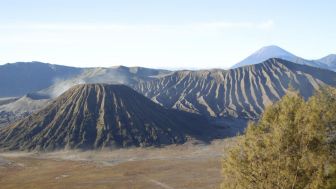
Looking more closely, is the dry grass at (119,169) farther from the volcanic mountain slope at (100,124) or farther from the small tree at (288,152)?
the small tree at (288,152)

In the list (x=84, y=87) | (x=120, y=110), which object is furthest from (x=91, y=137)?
(x=84, y=87)

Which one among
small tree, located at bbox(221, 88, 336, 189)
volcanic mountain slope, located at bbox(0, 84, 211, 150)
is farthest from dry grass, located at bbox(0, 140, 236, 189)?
small tree, located at bbox(221, 88, 336, 189)

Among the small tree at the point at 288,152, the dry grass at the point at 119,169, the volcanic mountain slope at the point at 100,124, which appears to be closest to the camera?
the small tree at the point at 288,152

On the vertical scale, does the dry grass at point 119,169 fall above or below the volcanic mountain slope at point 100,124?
below

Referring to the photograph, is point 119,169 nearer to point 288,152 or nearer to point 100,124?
point 100,124

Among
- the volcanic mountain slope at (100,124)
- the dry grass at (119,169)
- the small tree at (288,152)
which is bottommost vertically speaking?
the dry grass at (119,169)

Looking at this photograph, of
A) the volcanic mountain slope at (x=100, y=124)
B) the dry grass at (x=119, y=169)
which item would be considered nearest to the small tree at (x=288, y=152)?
the dry grass at (x=119, y=169)

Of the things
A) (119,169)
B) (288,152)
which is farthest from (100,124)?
(288,152)

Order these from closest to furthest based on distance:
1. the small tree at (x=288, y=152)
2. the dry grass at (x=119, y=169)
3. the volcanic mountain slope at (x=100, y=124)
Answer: the small tree at (x=288, y=152) < the dry grass at (x=119, y=169) < the volcanic mountain slope at (x=100, y=124)
